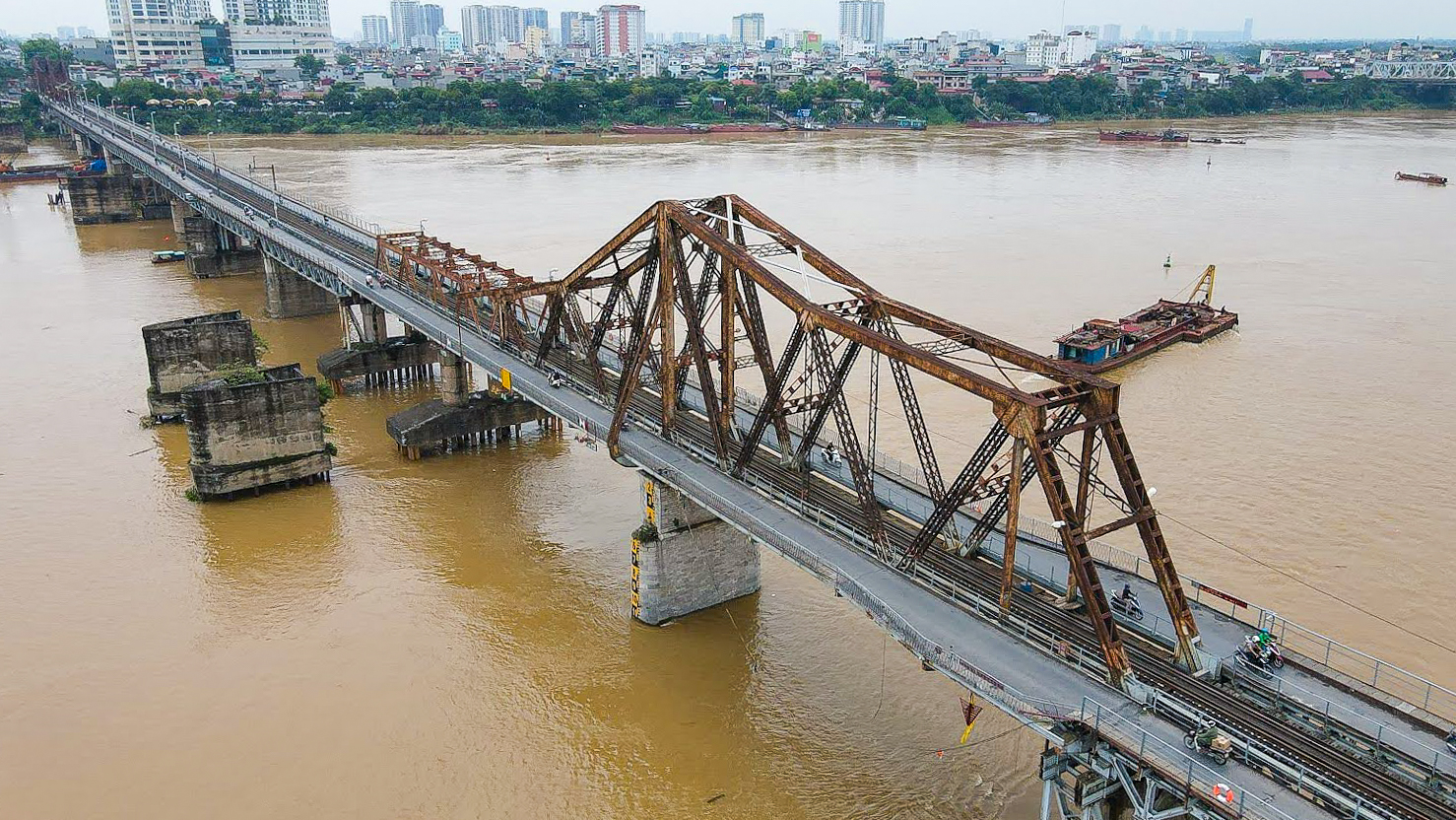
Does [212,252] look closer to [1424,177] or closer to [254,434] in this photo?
[254,434]

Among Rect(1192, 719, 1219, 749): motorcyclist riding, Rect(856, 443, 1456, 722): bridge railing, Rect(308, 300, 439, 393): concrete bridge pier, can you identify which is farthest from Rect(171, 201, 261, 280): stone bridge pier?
Rect(1192, 719, 1219, 749): motorcyclist riding

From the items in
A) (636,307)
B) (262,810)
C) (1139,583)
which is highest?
(636,307)

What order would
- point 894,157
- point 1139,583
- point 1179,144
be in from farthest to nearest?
point 1179,144
point 894,157
point 1139,583

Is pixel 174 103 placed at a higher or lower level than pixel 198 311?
higher

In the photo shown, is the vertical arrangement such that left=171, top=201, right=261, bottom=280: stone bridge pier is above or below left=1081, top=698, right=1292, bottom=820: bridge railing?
above

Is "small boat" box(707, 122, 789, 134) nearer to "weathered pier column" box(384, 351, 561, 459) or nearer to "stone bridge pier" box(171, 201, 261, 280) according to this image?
"stone bridge pier" box(171, 201, 261, 280)

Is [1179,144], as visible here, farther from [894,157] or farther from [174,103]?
[174,103]

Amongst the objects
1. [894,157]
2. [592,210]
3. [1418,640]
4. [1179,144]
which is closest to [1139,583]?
[1418,640]
